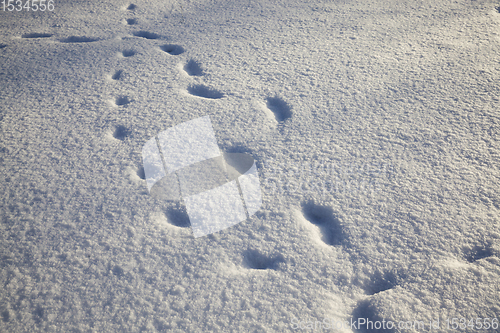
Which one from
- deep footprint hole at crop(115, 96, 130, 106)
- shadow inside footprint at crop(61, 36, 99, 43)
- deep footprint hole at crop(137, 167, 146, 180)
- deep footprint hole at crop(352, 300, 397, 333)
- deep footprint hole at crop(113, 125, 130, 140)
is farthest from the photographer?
shadow inside footprint at crop(61, 36, 99, 43)

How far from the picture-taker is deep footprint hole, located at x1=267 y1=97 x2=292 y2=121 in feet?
3.93

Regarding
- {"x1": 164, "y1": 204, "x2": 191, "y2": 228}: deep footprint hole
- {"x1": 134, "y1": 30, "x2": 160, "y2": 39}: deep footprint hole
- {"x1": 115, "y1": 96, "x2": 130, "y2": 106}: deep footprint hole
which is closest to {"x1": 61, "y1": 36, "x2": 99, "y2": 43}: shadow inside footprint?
{"x1": 134, "y1": 30, "x2": 160, "y2": 39}: deep footprint hole

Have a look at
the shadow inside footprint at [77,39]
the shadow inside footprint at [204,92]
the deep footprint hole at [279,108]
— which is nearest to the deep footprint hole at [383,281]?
the deep footprint hole at [279,108]

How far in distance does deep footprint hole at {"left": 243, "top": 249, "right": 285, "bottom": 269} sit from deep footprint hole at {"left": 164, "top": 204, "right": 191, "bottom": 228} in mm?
196

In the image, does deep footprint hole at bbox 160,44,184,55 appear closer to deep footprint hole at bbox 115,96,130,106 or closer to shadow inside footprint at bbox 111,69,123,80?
shadow inside footprint at bbox 111,69,123,80

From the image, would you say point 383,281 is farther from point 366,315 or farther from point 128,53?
point 128,53

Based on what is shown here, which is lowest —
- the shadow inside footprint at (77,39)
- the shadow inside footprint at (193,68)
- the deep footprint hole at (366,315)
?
the deep footprint hole at (366,315)

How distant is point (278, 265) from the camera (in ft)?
2.70

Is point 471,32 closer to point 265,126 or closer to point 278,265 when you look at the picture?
point 265,126

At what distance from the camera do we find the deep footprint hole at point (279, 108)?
1197 millimetres

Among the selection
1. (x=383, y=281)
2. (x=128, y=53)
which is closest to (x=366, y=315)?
(x=383, y=281)

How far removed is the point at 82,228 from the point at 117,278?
20 centimetres

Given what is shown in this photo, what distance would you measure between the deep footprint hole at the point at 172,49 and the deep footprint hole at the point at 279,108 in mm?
559

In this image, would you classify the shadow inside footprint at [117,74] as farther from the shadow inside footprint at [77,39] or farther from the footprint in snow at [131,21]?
the footprint in snow at [131,21]
